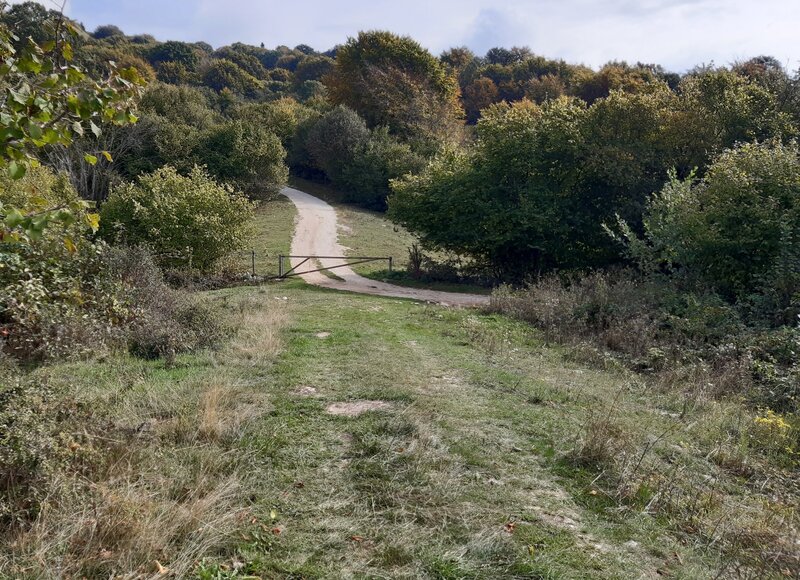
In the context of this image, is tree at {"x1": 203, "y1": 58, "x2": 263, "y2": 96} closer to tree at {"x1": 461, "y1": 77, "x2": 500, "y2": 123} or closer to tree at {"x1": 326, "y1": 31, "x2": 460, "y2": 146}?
tree at {"x1": 326, "y1": 31, "x2": 460, "y2": 146}

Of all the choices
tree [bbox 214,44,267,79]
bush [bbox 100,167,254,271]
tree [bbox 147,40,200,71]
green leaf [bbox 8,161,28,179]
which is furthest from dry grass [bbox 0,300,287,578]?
tree [bbox 214,44,267,79]

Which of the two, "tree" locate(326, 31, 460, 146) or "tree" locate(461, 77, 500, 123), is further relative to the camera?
"tree" locate(461, 77, 500, 123)

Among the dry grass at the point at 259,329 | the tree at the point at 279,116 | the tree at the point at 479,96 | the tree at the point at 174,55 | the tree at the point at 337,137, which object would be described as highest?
the tree at the point at 174,55

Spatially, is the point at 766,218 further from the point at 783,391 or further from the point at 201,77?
the point at 201,77

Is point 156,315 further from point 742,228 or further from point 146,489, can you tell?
point 742,228

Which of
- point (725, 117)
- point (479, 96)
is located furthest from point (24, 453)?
point (479, 96)

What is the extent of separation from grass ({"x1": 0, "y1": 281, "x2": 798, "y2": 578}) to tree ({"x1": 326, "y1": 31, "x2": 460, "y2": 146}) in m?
42.2

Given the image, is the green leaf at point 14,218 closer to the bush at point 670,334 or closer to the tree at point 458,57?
the bush at point 670,334

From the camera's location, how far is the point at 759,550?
414 centimetres

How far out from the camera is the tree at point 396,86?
49.2m

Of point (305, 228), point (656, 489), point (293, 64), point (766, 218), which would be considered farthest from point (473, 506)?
point (293, 64)

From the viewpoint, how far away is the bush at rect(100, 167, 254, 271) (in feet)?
62.7

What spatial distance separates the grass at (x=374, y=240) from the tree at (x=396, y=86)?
318 inches

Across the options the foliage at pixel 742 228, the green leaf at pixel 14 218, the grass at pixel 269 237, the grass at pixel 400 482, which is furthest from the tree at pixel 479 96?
the green leaf at pixel 14 218
